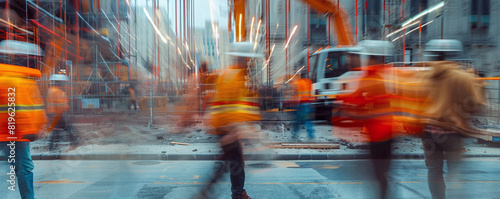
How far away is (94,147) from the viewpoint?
7453mm

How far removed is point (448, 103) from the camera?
265cm

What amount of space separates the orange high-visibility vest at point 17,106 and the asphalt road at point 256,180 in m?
1.54

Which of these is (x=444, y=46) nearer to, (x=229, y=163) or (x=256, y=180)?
(x=229, y=163)

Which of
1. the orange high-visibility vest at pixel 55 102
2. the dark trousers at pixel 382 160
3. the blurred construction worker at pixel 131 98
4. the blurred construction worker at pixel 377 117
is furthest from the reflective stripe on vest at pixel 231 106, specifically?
the blurred construction worker at pixel 131 98

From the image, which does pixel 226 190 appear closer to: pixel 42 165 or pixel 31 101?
pixel 31 101

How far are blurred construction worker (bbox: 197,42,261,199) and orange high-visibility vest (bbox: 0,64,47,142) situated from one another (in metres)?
1.70

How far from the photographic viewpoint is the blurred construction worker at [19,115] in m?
2.78

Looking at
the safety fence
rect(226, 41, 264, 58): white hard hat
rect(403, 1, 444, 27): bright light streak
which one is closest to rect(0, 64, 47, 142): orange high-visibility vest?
rect(226, 41, 264, 58): white hard hat

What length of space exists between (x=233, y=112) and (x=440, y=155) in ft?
6.50

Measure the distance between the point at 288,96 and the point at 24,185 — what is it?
7.89 meters

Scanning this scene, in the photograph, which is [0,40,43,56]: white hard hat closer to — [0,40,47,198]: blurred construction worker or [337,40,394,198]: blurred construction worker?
[0,40,47,198]: blurred construction worker

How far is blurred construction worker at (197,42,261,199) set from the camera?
310 cm

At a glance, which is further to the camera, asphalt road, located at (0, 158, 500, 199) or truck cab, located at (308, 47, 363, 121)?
truck cab, located at (308, 47, 363, 121)

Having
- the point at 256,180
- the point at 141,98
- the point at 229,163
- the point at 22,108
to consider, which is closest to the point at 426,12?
the point at 141,98
